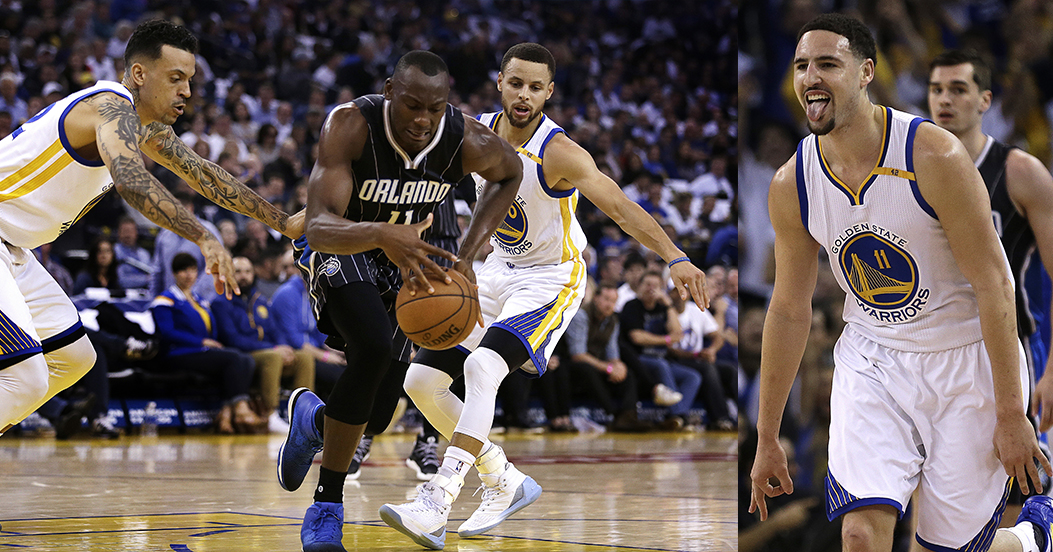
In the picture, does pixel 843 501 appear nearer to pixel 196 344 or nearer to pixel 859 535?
pixel 859 535

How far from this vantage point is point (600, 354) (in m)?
11.3

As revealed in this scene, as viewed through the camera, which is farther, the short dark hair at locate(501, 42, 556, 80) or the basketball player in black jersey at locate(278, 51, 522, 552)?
the short dark hair at locate(501, 42, 556, 80)

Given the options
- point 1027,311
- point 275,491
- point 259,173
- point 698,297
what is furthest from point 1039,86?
point 259,173

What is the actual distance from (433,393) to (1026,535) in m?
2.63

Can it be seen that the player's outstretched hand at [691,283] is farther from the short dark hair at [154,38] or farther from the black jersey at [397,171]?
the short dark hair at [154,38]

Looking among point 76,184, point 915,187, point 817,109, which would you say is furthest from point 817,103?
point 76,184

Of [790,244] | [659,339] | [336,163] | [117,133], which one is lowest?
[659,339]

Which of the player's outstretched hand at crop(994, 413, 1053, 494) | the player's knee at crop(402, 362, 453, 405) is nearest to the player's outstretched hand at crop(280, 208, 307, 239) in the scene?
the player's knee at crop(402, 362, 453, 405)

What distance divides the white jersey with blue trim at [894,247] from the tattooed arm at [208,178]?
2.20 m

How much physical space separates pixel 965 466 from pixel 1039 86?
1690 millimetres

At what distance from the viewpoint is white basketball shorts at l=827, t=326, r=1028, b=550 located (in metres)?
3.05

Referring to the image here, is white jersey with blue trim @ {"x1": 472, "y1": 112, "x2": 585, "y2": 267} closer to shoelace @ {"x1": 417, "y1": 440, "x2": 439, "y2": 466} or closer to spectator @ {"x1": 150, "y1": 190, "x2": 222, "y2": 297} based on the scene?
shoelace @ {"x1": 417, "y1": 440, "x2": 439, "y2": 466}

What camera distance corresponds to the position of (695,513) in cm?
538

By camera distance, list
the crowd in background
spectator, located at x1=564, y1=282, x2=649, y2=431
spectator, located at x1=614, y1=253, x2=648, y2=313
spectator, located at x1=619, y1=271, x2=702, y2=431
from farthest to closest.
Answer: spectator, located at x1=614, y1=253, x2=648, y2=313 → spectator, located at x1=619, y1=271, x2=702, y2=431 → spectator, located at x1=564, y1=282, x2=649, y2=431 → the crowd in background
